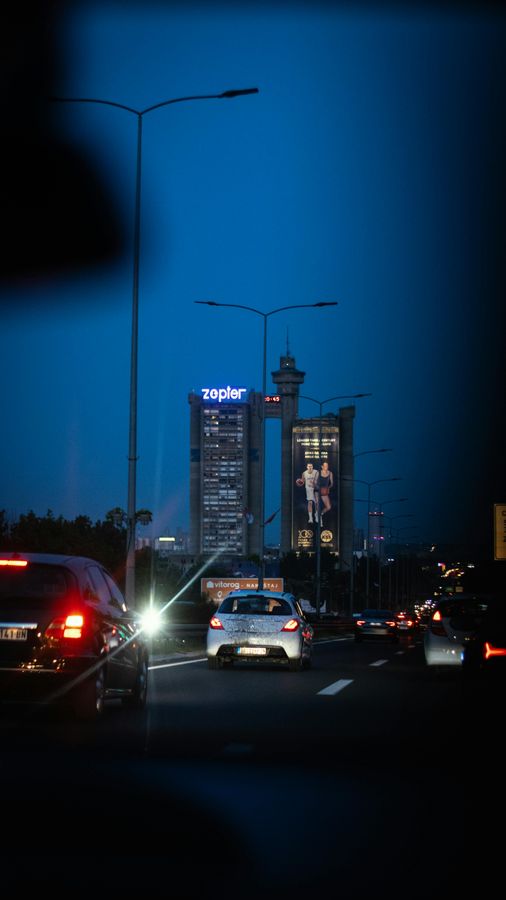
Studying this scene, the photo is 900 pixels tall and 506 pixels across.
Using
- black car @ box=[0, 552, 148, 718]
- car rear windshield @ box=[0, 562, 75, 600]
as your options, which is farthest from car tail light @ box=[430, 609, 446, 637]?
car rear windshield @ box=[0, 562, 75, 600]

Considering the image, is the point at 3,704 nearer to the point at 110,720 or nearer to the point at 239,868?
the point at 110,720

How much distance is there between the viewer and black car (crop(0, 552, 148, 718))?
41.7ft

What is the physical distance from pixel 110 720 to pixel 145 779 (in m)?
4.48

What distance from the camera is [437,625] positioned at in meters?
23.0

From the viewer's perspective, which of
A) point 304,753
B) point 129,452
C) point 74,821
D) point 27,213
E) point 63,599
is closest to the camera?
point 74,821

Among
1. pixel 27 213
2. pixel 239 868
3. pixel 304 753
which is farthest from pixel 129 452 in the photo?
pixel 239 868

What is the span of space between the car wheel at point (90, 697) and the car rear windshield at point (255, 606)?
30.8 feet

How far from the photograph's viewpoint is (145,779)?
909 cm

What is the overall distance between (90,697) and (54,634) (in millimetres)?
792

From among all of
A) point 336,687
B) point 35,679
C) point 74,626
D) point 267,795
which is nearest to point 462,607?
point 336,687

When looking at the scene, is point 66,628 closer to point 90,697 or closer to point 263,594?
point 90,697

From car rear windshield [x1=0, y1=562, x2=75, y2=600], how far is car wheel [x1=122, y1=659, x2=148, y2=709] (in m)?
2.15

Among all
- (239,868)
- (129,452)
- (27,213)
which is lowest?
(239,868)

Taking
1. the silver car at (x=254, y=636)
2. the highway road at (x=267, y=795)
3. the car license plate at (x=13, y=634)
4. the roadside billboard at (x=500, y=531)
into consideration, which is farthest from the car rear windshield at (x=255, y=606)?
the roadside billboard at (x=500, y=531)
